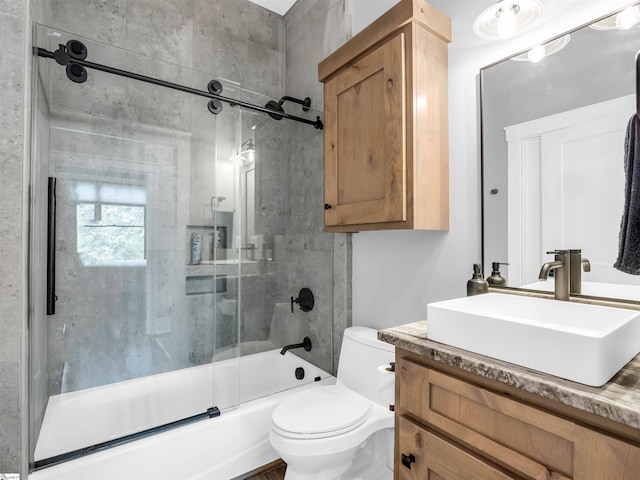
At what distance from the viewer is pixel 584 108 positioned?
3.46ft

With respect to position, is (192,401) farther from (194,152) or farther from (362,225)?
(194,152)

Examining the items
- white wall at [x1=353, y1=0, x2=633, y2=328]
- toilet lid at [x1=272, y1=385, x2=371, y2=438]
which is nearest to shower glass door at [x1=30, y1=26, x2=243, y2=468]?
toilet lid at [x1=272, y1=385, x2=371, y2=438]

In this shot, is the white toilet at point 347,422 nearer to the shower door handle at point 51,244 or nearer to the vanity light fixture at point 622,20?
the shower door handle at point 51,244

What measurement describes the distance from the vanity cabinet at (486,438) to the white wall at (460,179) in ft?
2.14

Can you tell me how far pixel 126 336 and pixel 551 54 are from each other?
2436 mm

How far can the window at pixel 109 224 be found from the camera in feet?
5.98

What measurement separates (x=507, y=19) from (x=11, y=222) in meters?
1.89

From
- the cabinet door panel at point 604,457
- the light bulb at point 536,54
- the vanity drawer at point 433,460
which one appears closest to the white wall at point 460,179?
the light bulb at point 536,54

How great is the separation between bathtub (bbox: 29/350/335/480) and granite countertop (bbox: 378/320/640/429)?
123 centimetres

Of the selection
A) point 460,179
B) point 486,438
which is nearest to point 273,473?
point 486,438

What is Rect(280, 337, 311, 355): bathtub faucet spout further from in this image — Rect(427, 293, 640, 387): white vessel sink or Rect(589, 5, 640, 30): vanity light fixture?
Rect(589, 5, 640, 30): vanity light fixture

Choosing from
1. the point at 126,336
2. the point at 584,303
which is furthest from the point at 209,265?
the point at 584,303

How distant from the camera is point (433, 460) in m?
0.85

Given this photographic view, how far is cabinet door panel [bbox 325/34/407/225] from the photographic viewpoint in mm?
1326
